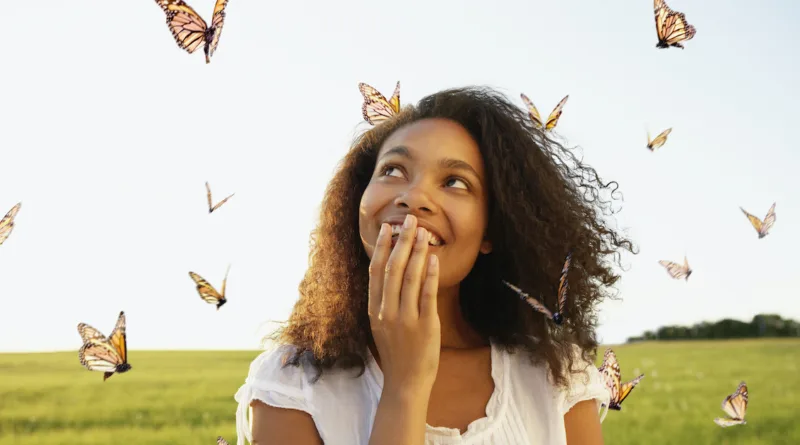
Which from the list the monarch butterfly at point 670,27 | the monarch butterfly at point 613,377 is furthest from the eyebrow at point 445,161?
the monarch butterfly at point 670,27

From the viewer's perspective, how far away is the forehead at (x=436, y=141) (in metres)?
3.18

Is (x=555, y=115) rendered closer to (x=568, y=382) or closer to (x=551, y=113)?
(x=551, y=113)

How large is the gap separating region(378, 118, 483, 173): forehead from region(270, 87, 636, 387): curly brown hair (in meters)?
0.06

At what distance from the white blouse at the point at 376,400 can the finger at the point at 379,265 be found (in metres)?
0.49

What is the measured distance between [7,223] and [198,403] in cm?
818

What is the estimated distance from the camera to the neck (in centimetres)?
346

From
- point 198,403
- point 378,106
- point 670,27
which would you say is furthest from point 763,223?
point 198,403

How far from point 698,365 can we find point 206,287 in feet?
52.9

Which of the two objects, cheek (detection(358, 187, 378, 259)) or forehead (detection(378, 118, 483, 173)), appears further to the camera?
forehead (detection(378, 118, 483, 173))

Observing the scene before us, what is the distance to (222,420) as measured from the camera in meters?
10.4

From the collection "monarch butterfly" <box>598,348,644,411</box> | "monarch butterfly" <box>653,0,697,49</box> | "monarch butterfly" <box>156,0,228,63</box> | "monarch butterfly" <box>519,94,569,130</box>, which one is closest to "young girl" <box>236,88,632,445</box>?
"monarch butterfly" <box>519,94,569,130</box>

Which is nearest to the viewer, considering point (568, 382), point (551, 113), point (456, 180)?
point (456, 180)

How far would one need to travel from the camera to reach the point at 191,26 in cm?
470

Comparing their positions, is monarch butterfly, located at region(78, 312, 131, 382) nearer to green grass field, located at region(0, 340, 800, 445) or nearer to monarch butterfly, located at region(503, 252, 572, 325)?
monarch butterfly, located at region(503, 252, 572, 325)
